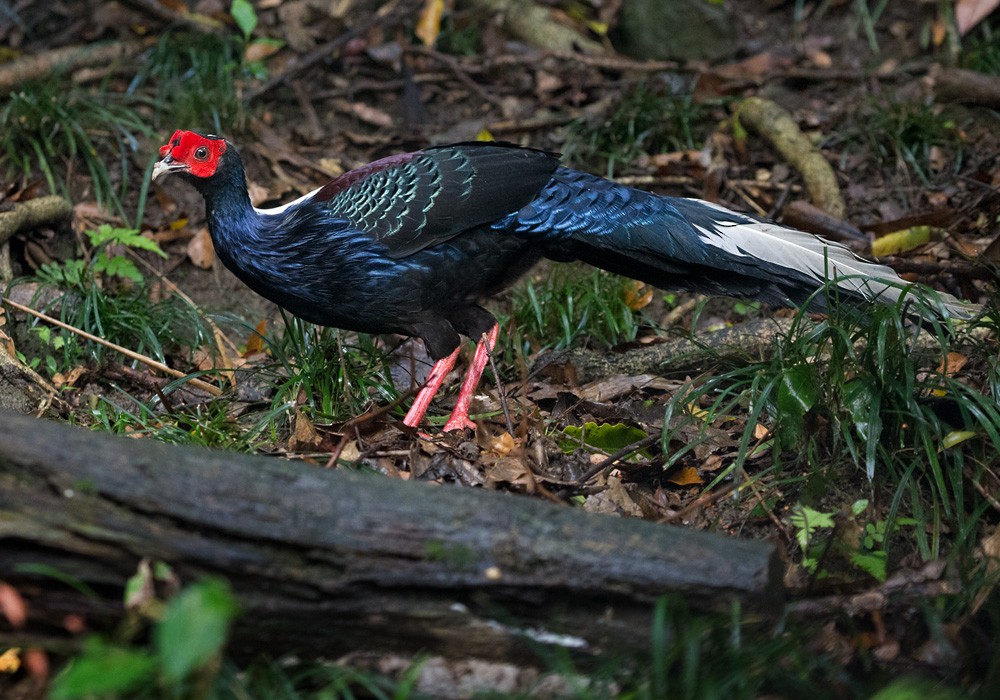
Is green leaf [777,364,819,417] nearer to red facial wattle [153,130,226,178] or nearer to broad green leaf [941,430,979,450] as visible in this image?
broad green leaf [941,430,979,450]

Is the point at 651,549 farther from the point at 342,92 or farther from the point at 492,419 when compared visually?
the point at 342,92

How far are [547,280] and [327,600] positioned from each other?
3192 mm

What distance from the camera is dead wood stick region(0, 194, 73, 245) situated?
17.5 feet

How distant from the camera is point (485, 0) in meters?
7.56

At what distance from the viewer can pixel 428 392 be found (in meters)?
4.27

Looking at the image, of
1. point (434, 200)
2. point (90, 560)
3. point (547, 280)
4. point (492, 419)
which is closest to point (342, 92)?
point (547, 280)

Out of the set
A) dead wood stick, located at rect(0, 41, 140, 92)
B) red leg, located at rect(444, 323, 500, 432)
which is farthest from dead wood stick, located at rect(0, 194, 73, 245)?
red leg, located at rect(444, 323, 500, 432)

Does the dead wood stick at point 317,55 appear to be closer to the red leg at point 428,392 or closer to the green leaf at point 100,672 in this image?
the red leg at point 428,392

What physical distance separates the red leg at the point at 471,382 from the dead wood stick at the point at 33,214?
2560mm

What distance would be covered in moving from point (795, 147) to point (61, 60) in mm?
4697

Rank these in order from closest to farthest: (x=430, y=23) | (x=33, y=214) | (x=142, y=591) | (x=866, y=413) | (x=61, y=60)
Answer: (x=142, y=591)
(x=866, y=413)
(x=33, y=214)
(x=61, y=60)
(x=430, y=23)

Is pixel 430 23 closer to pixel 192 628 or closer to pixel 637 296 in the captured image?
pixel 637 296

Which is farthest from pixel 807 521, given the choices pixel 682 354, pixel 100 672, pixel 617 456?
pixel 100 672

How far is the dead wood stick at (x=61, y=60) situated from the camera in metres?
6.52
